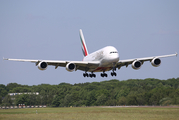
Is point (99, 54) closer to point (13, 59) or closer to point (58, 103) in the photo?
point (13, 59)

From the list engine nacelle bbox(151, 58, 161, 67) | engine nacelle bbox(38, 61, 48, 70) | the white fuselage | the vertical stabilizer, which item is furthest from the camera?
the vertical stabilizer

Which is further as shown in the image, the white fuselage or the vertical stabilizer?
the vertical stabilizer

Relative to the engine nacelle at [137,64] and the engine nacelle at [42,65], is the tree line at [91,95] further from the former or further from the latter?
the engine nacelle at [42,65]

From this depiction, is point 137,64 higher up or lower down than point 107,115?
higher up

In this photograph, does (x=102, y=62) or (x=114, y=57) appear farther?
(x=102, y=62)

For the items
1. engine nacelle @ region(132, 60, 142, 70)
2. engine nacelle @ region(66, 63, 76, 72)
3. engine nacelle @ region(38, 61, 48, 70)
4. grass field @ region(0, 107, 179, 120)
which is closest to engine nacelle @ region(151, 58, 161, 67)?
engine nacelle @ region(132, 60, 142, 70)

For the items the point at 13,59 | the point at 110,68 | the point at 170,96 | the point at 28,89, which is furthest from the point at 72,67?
the point at 28,89

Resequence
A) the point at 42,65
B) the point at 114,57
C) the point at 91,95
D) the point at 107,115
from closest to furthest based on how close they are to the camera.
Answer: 1. the point at 114,57
2. the point at 42,65
3. the point at 107,115
4. the point at 91,95

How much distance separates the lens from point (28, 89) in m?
148

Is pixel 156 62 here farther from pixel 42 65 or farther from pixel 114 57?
pixel 42 65

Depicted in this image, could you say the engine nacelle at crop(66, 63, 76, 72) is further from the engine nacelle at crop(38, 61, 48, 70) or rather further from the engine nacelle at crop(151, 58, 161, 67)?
the engine nacelle at crop(151, 58, 161, 67)

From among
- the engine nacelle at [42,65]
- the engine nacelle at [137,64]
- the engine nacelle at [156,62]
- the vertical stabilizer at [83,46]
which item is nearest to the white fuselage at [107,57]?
the engine nacelle at [137,64]

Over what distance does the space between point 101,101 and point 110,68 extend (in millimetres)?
77773

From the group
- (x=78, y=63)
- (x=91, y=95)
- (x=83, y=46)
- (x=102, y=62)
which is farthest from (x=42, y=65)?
(x=91, y=95)
